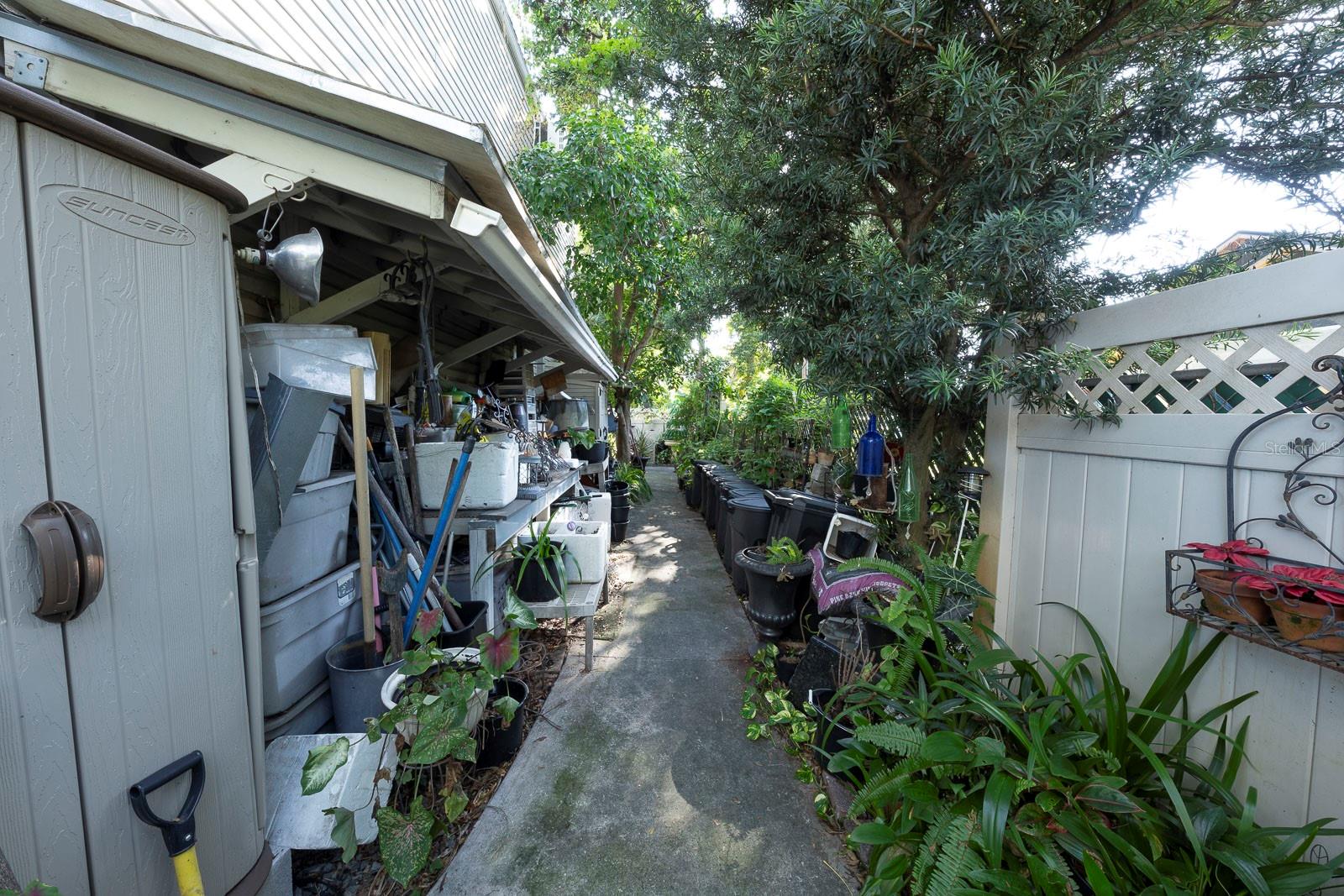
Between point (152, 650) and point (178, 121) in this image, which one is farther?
point (178, 121)

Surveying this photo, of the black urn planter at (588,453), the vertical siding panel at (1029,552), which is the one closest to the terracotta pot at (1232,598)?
the vertical siding panel at (1029,552)

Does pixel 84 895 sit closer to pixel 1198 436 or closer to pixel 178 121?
pixel 178 121

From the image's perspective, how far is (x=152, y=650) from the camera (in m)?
1.21

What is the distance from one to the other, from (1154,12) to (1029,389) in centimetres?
161

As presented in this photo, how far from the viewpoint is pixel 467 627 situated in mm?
2609

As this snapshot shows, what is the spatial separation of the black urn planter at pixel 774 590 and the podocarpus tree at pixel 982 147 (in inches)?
38.5

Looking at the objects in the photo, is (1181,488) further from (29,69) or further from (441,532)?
(29,69)

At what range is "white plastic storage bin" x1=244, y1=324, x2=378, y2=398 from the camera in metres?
1.88

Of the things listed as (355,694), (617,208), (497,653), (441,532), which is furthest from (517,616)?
(617,208)

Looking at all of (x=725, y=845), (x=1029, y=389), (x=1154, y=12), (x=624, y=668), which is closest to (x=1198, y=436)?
(x=1029, y=389)

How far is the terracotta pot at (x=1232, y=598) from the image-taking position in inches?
51.7

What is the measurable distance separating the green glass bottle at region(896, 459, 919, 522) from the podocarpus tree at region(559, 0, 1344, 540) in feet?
0.28

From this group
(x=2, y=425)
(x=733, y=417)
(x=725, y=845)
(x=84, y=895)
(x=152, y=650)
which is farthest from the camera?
(x=733, y=417)

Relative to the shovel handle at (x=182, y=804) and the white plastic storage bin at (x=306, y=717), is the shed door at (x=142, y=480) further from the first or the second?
the white plastic storage bin at (x=306, y=717)
